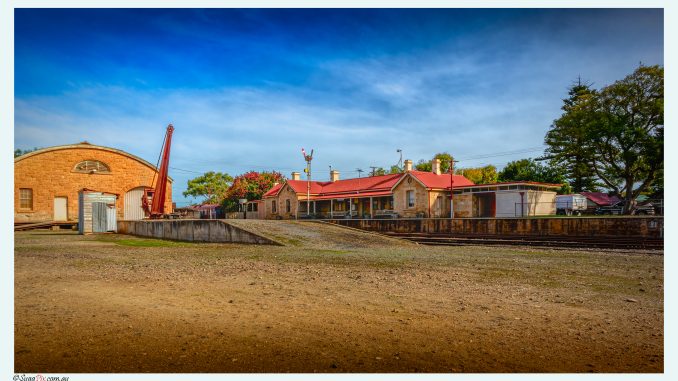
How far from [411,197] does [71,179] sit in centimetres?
2688

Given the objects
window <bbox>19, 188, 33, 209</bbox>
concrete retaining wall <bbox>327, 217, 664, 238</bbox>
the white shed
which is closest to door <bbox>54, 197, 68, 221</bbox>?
window <bbox>19, 188, 33, 209</bbox>

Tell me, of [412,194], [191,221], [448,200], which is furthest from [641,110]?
[191,221]

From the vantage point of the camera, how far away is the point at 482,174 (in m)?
52.2

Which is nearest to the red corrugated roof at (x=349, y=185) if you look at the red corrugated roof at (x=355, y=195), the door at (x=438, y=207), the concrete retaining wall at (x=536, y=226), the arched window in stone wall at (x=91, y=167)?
the red corrugated roof at (x=355, y=195)

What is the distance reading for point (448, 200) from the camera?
34.6 meters

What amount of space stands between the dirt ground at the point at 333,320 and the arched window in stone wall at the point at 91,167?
27481 millimetres

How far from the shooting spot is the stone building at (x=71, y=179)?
29.6 metres

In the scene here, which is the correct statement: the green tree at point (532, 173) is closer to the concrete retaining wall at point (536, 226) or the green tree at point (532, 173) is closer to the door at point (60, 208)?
the concrete retaining wall at point (536, 226)

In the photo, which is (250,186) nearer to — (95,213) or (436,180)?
(436,180)

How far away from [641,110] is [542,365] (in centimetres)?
2986

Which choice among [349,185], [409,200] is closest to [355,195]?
[349,185]

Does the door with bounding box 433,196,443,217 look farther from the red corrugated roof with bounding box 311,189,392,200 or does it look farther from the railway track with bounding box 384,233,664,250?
the railway track with bounding box 384,233,664,250

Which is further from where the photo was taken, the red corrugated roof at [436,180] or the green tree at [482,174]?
the green tree at [482,174]

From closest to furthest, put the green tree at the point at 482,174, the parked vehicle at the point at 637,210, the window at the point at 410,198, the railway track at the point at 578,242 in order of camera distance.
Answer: the railway track at the point at 578,242 → the parked vehicle at the point at 637,210 → the window at the point at 410,198 → the green tree at the point at 482,174
